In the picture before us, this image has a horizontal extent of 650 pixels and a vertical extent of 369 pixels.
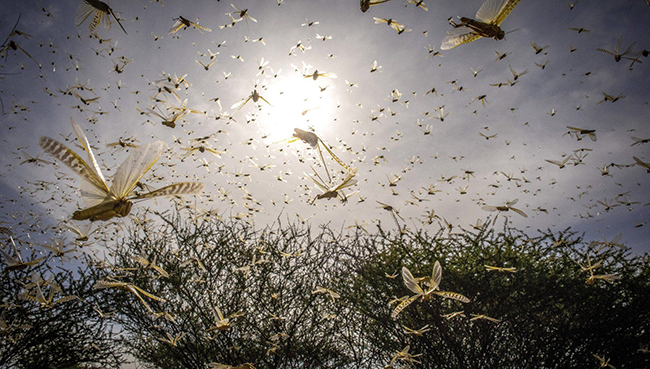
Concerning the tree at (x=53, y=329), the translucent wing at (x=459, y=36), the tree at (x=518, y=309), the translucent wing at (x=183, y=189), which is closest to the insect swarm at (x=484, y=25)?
the translucent wing at (x=459, y=36)

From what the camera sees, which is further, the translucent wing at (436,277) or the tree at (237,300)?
the tree at (237,300)

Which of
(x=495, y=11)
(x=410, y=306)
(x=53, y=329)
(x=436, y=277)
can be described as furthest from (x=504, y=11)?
(x=53, y=329)

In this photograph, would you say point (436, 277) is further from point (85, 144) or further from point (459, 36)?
point (85, 144)

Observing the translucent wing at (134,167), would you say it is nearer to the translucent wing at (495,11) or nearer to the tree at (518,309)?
the translucent wing at (495,11)

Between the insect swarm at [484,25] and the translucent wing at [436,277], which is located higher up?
the insect swarm at [484,25]

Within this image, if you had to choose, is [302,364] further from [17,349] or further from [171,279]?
[17,349]

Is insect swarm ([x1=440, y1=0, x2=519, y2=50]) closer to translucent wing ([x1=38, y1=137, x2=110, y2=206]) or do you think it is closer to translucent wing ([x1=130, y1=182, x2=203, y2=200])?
translucent wing ([x1=130, y1=182, x2=203, y2=200])

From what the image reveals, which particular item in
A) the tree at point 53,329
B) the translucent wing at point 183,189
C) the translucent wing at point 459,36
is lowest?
the translucent wing at point 459,36
